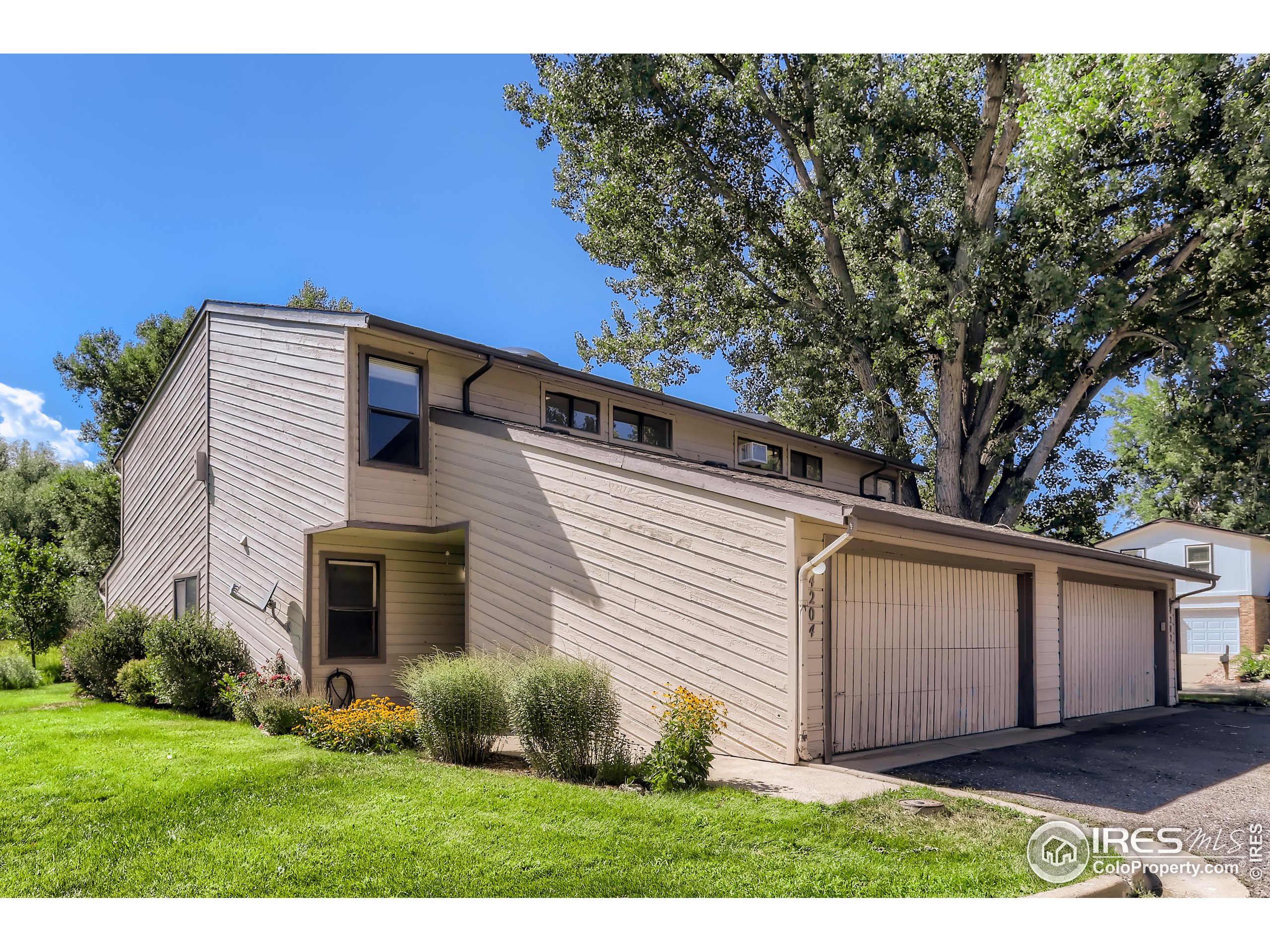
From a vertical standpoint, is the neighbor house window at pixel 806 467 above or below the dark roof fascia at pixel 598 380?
below

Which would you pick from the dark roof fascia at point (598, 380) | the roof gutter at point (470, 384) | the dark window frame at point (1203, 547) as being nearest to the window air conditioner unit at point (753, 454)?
the dark roof fascia at point (598, 380)

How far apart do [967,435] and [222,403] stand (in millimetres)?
15551

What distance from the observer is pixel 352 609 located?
11547 mm

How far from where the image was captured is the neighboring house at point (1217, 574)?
25156 mm

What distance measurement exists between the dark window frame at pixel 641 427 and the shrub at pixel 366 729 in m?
6.10

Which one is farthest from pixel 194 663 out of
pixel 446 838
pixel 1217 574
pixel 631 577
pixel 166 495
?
pixel 1217 574

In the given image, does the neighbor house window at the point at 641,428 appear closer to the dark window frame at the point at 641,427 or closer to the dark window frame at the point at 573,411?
the dark window frame at the point at 641,427

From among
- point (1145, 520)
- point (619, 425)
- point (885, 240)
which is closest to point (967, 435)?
point (885, 240)

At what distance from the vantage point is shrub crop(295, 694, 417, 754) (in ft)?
27.0

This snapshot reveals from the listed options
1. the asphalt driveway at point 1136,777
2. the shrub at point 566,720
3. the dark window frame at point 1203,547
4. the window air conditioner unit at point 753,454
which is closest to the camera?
the asphalt driveway at point 1136,777

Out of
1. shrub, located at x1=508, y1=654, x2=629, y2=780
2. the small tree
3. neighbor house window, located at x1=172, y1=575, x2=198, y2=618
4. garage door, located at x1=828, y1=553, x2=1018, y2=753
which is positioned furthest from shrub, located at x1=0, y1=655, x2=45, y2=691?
garage door, located at x1=828, y1=553, x2=1018, y2=753

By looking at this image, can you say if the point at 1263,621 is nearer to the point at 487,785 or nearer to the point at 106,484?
the point at 487,785

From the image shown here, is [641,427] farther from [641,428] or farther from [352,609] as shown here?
[352,609]
